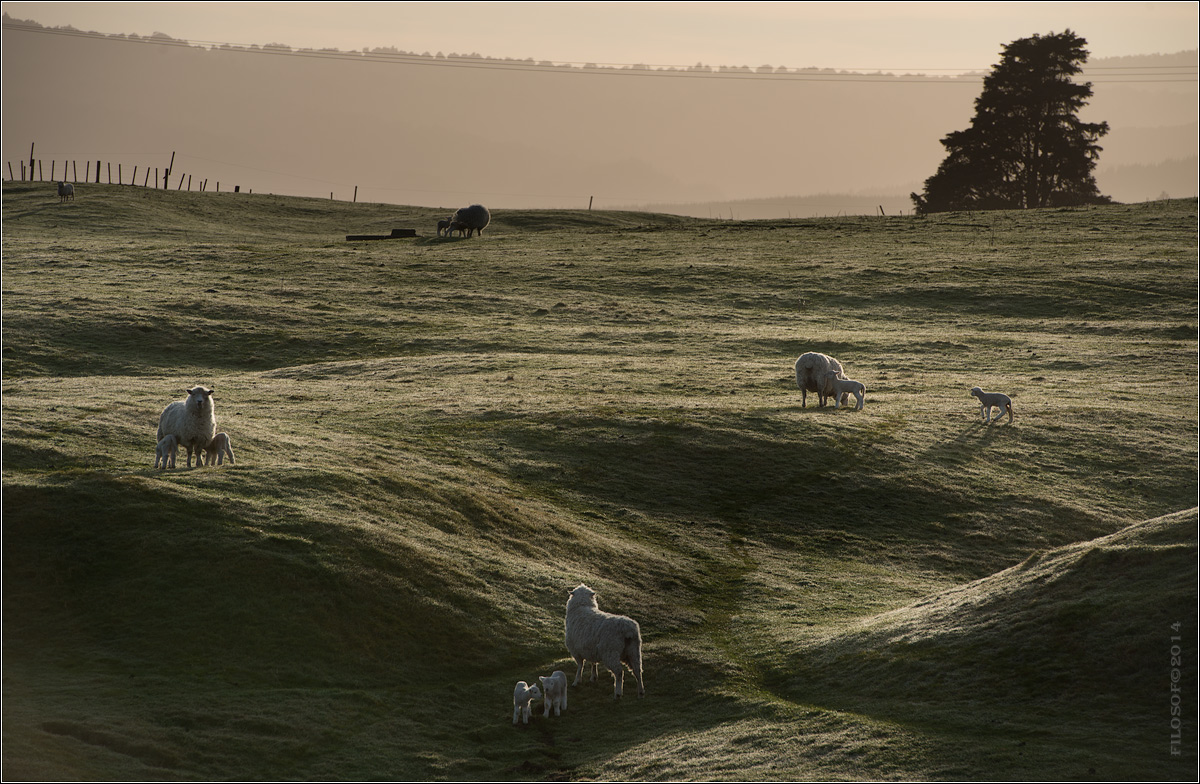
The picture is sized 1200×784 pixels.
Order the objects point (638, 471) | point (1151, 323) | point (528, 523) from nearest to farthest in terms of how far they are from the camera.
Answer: point (528, 523) < point (638, 471) < point (1151, 323)

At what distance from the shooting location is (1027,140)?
99.3 m

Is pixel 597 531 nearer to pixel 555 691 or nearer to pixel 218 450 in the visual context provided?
pixel 218 450

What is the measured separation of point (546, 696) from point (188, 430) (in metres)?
9.97

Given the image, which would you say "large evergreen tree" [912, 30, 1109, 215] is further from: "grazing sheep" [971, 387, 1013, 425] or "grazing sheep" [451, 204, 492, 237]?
"grazing sheep" [971, 387, 1013, 425]

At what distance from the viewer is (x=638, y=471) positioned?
2788 cm

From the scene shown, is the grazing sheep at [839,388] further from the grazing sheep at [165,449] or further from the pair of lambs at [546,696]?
the pair of lambs at [546,696]

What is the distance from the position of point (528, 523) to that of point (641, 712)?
7.83 metres

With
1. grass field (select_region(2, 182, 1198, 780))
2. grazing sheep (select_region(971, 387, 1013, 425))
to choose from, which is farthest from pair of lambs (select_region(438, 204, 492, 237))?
grazing sheep (select_region(971, 387, 1013, 425))

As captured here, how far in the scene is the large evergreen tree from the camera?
3799 inches

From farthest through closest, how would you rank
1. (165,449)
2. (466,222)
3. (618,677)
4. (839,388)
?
(466,222)
(839,388)
(165,449)
(618,677)

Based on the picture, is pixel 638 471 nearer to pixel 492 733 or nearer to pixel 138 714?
pixel 492 733

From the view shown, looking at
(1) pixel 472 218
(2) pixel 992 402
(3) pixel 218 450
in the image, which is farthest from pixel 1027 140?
(3) pixel 218 450

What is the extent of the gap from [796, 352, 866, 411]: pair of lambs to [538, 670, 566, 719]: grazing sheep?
20329 millimetres

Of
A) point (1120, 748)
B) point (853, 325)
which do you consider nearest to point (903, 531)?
point (1120, 748)
